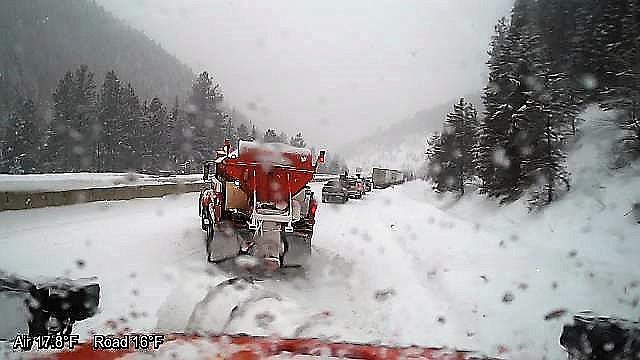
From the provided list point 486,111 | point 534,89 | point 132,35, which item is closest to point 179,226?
point 534,89

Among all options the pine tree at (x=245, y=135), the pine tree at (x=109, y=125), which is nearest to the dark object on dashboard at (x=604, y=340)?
the pine tree at (x=245, y=135)

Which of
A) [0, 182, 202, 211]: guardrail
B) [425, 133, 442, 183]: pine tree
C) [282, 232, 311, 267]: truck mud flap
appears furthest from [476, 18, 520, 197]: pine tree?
[282, 232, 311, 267]: truck mud flap

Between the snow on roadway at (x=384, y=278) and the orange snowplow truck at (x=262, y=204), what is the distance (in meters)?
0.61

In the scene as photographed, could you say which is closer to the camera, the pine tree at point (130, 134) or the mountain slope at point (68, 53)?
the pine tree at point (130, 134)

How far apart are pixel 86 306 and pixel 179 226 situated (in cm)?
1371

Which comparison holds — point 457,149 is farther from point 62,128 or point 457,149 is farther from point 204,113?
point 62,128

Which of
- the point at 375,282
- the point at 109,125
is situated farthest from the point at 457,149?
the point at 109,125

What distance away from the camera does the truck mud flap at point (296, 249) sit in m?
10.7

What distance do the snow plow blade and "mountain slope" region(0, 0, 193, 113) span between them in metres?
61.7

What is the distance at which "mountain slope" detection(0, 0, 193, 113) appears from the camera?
6750cm

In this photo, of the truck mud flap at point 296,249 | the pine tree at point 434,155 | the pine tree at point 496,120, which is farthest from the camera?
the pine tree at point 434,155

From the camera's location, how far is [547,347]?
542 cm

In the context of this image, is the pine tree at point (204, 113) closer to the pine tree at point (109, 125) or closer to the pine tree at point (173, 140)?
the pine tree at point (173, 140)

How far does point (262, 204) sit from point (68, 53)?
8199cm
